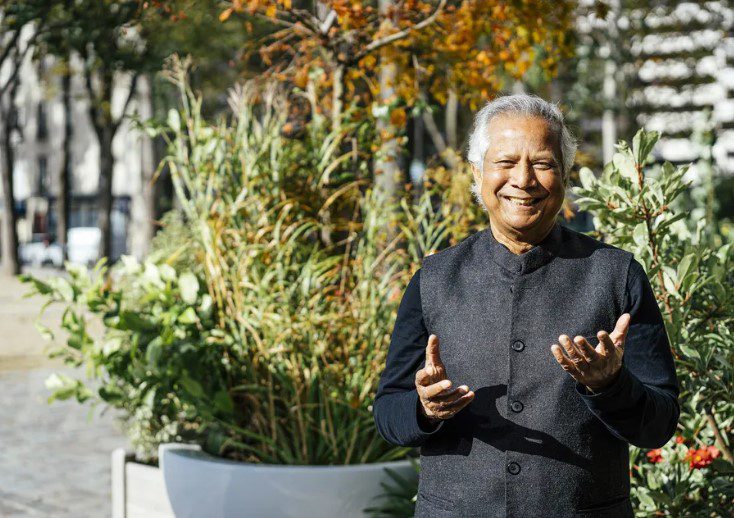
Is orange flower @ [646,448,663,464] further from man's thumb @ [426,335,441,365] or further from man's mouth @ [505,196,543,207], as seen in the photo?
man's thumb @ [426,335,441,365]

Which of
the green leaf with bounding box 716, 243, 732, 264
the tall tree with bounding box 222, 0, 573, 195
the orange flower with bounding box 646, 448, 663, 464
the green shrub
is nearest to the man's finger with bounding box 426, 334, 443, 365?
the green shrub

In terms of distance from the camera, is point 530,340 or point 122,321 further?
point 122,321

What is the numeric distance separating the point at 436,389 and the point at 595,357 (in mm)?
301

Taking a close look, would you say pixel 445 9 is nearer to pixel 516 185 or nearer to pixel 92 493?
pixel 92 493

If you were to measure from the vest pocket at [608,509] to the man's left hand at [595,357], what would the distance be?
0.35 meters

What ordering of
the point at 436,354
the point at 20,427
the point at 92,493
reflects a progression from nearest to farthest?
the point at 436,354, the point at 92,493, the point at 20,427

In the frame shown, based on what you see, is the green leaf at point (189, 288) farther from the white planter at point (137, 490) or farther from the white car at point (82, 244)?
the white car at point (82, 244)

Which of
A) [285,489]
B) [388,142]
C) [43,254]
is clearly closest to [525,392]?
[285,489]

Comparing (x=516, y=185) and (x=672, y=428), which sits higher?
(x=516, y=185)

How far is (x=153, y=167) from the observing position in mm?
19562

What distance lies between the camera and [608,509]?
2158 mm

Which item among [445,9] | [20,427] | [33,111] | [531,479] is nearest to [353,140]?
[445,9]

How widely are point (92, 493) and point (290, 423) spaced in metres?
2.43

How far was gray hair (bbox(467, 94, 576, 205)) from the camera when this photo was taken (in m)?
2.15
